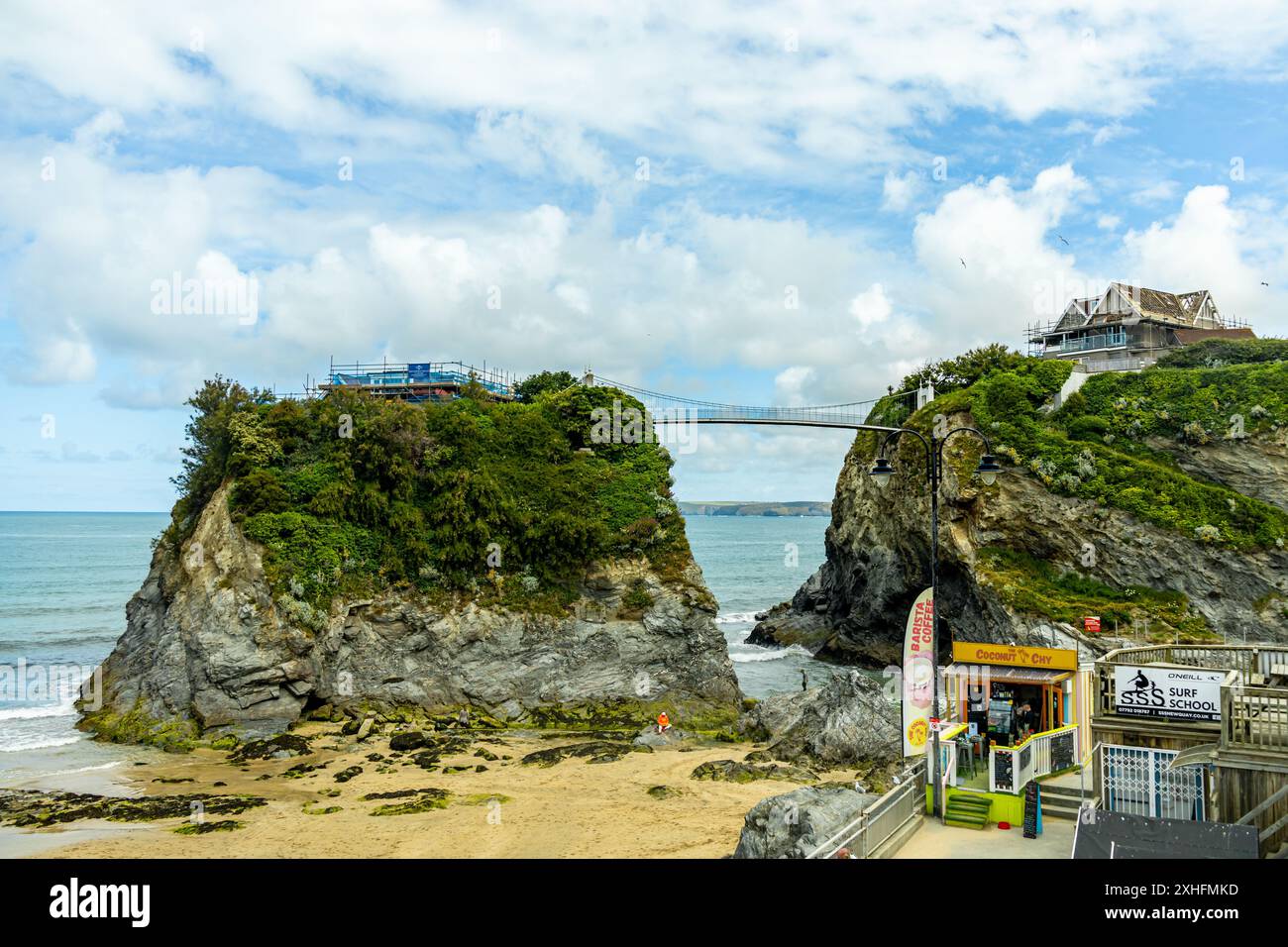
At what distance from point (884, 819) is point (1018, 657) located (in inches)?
268

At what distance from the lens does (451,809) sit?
25.8m

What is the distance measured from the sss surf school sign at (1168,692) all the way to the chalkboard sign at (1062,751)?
134cm

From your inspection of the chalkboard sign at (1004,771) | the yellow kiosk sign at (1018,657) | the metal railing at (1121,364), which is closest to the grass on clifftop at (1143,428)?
the metal railing at (1121,364)

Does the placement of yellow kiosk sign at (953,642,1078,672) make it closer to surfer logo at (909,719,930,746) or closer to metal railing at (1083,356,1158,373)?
surfer logo at (909,719,930,746)

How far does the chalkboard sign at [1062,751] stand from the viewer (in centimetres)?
1659

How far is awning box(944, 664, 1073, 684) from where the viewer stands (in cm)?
1805

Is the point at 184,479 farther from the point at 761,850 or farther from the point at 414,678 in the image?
the point at 761,850

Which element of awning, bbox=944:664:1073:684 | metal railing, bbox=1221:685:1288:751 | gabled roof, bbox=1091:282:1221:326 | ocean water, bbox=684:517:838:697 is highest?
gabled roof, bbox=1091:282:1221:326

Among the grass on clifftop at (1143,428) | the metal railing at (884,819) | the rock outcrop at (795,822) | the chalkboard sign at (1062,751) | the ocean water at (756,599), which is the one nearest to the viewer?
the metal railing at (884,819)

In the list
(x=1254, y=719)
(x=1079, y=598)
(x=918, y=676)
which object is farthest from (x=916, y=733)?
(x=1079, y=598)

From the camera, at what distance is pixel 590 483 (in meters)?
44.0

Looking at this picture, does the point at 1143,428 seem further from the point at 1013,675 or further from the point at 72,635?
the point at 72,635

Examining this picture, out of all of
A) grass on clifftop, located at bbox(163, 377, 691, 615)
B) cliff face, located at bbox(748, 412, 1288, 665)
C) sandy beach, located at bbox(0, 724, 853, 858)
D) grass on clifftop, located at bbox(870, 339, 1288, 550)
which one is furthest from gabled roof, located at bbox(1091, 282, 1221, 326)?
sandy beach, located at bbox(0, 724, 853, 858)
